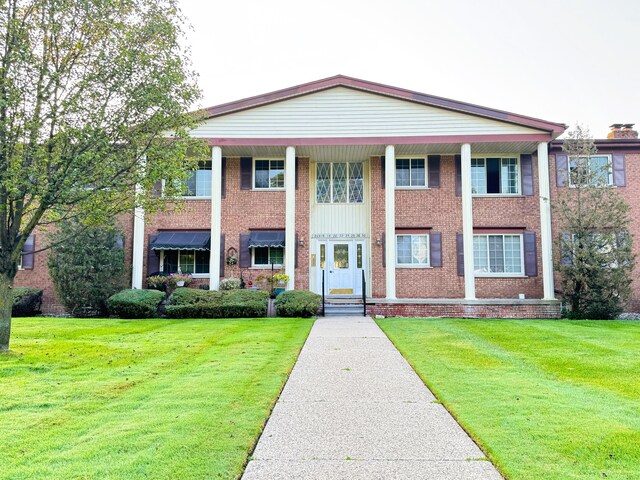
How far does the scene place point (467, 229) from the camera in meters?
16.3

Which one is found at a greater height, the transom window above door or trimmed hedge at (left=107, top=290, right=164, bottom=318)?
the transom window above door

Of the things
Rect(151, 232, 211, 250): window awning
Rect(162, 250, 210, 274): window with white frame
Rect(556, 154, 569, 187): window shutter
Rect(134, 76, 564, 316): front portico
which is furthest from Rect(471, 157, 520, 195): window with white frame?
Rect(162, 250, 210, 274): window with white frame

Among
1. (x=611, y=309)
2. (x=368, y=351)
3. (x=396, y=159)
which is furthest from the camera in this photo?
(x=396, y=159)

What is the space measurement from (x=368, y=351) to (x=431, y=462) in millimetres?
5160

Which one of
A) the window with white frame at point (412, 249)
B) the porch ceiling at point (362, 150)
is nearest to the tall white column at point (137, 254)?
the porch ceiling at point (362, 150)

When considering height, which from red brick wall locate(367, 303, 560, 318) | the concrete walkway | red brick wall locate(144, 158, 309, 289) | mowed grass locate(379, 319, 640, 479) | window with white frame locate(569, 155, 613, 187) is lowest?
the concrete walkway

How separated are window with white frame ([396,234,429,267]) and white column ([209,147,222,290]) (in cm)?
662

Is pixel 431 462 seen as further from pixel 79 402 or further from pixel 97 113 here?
pixel 97 113

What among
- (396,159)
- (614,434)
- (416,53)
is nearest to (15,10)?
(614,434)

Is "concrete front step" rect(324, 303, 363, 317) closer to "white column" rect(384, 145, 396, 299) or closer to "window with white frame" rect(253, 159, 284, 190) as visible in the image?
"white column" rect(384, 145, 396, 299)

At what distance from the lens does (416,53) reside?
15.9 m

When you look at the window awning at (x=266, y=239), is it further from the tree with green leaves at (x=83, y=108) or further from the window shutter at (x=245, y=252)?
the tree with green leaves at (x=83, y=108)

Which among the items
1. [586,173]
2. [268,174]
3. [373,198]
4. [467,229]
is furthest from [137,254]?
[586,173]

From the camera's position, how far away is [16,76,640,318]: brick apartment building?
16.6m
